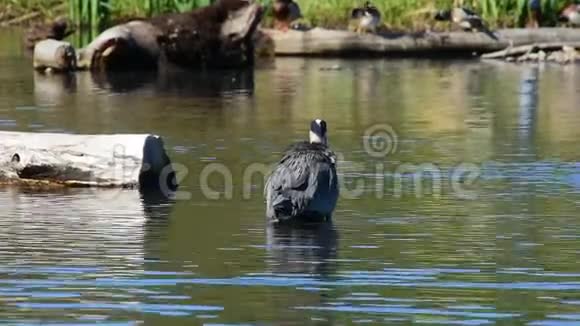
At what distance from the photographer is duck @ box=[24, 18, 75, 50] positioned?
91.8 feet

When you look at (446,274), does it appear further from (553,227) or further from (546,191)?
(546,191)

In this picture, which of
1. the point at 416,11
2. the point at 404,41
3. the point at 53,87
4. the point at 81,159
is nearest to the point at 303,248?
the point at 81,159

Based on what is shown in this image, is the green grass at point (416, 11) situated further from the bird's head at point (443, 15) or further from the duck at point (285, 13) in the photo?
the duck at point (285, 13)

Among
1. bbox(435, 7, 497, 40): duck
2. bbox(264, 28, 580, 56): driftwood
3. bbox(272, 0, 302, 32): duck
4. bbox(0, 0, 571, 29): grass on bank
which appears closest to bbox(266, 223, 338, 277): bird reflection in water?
bbox(264, 28, 580, 56): driftwood

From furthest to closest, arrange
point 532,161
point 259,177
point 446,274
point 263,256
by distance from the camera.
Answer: point 532,161, point 259,177, point 263,256, point 446,274

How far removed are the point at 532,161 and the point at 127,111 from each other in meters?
6.45

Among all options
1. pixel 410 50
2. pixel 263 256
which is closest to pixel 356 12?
pixel 410 50

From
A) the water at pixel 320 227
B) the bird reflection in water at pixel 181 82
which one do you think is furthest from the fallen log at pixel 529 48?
the water at pixel 320 227

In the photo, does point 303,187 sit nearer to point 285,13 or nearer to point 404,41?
point 285,13

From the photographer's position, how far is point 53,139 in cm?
1273

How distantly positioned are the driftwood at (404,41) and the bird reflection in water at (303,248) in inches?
690

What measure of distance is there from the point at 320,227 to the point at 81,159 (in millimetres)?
2558

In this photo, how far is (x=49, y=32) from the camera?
93.4 ft

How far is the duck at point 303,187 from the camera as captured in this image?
1078cm
